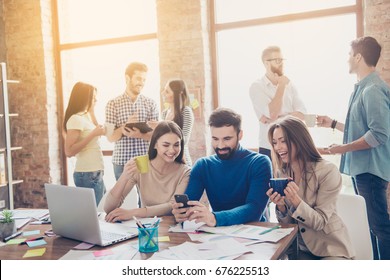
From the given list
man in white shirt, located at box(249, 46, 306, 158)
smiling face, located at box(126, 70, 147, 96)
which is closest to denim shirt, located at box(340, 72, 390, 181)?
man in white shirt, located at box(249, 46, 306, 158)

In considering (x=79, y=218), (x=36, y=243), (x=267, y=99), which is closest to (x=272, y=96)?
(x=267, y=99)

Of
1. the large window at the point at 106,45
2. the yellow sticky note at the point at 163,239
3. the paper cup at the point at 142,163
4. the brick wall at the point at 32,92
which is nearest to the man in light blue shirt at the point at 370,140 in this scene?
the paper cup at the point at 142,163

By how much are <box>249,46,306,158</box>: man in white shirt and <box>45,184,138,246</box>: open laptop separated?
5.47ft

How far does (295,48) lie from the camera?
384 cm

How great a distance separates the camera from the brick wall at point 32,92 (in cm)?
473

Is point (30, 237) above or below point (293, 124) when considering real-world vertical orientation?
below

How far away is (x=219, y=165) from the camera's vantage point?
2.25m

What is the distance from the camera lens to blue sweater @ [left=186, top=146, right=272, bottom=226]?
209 cm

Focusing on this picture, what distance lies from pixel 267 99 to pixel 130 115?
1.13 m

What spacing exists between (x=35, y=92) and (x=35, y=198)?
46.8 inches

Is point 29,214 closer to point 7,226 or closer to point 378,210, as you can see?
point 7,226

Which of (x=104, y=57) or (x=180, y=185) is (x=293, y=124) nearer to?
(x=180, y=185)

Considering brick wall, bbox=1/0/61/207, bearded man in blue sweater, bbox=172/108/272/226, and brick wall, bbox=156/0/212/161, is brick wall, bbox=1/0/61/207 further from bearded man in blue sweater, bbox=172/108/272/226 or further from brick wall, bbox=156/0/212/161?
bearded man in blue sweater, bbox=172/108/272/226
